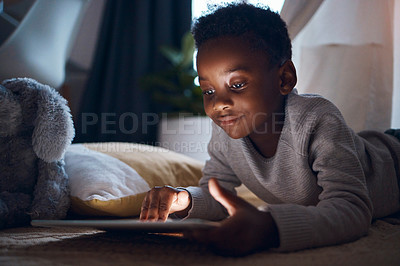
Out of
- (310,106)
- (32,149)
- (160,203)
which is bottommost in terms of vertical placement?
(160,203)

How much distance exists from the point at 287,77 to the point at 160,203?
0.43 metres

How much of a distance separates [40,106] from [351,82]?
1033 millimetres

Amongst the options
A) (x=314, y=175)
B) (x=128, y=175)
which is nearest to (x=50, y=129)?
(x=128, y=175)

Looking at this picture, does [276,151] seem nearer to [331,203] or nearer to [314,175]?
[314,175]

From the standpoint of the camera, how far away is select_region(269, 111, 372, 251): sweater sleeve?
0.60 m

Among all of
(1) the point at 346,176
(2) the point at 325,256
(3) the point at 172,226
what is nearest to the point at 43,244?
(3) the point at 172,226

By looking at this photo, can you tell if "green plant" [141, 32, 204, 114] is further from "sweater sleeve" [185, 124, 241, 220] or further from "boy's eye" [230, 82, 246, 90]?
"boy's eye" [230, 82, 246, 90]

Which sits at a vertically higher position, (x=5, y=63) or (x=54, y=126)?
(x=5, y=63)

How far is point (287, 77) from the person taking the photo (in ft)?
2.89

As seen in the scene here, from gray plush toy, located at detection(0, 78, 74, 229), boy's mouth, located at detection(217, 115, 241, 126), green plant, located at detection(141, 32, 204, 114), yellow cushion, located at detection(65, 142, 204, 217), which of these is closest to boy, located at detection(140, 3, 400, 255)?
boy's mouth, located at detection(217, 115, 241, 126)

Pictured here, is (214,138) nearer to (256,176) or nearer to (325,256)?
(256,176)

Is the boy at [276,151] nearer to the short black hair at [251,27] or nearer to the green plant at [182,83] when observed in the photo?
the short black hair at [251,27]

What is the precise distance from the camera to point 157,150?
1.34 m

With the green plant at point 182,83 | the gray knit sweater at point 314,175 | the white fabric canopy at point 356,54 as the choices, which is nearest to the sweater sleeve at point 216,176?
the gray knit sweater at point 314,175
